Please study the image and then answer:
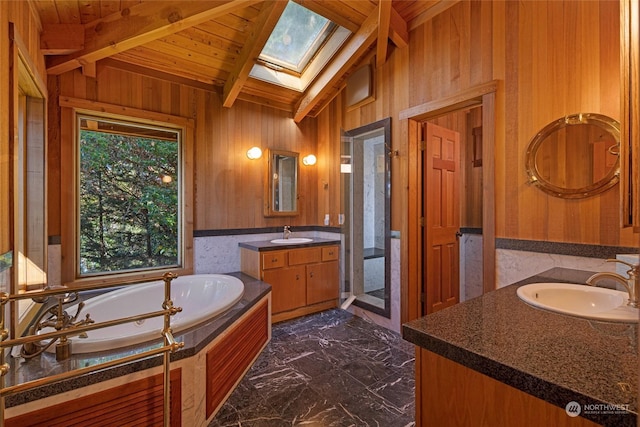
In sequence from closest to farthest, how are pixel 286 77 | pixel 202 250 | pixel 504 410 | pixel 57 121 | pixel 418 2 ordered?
pixel 504 410
pixel 57 121
pixel 418 2
pixel 202 250
pixel 286 77

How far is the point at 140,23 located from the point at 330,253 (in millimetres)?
2785

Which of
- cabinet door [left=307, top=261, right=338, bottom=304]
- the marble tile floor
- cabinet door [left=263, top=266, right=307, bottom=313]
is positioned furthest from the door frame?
cabinet door [left=263, top=266, right=307, bottom=313]

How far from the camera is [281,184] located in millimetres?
3828

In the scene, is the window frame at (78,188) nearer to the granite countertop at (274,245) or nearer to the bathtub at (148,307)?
the bathtub at (148,307)

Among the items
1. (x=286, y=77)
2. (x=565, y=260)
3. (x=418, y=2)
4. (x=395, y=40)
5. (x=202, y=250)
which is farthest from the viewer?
(x=286, y=77)

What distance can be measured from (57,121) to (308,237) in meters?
2.81

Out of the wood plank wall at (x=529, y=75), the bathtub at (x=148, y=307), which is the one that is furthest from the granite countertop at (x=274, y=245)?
the wood plank wall at (x=529, y=75)

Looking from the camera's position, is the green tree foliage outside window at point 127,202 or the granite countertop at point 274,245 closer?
the green tree foliage outside window at point 127,202

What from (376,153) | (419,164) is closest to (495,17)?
(419,164)

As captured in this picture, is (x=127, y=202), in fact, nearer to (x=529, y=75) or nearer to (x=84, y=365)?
(x=84, y=365)

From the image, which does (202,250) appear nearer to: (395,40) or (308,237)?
(308,237)

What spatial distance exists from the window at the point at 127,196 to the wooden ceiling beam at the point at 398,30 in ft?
7.79

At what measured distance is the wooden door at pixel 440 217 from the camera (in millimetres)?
2947

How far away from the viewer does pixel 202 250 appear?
320cm
